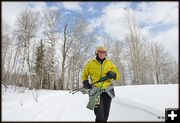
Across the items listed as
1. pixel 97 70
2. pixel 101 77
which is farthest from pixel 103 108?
pixel 97 70

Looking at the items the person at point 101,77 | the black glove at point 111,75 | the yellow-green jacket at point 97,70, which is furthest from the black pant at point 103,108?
the black glove at point 111,75

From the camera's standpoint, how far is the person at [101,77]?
4.53 meters

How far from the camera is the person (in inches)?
178

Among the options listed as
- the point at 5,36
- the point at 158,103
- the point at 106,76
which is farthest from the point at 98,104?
the point at 5,36

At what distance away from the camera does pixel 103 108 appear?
15.1 ft

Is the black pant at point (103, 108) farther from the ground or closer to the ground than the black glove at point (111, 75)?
closer to the ground

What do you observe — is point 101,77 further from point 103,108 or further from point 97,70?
point 103,108

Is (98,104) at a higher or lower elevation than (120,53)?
lower

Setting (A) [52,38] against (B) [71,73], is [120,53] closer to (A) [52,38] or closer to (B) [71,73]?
(B) [71,73]

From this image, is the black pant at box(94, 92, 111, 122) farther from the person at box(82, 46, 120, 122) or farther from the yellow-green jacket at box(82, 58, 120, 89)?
the yellow-green jacket at box(82, 58, 120, 89)

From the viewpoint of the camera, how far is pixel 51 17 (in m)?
29.2

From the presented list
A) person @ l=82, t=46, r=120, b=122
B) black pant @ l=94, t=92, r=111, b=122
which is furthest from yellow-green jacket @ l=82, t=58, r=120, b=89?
black pant @ l=94, t=92, r=111, b=122

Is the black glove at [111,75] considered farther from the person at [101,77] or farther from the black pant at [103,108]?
the black pant at [103,108]

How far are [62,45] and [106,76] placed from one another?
25.3 meters
